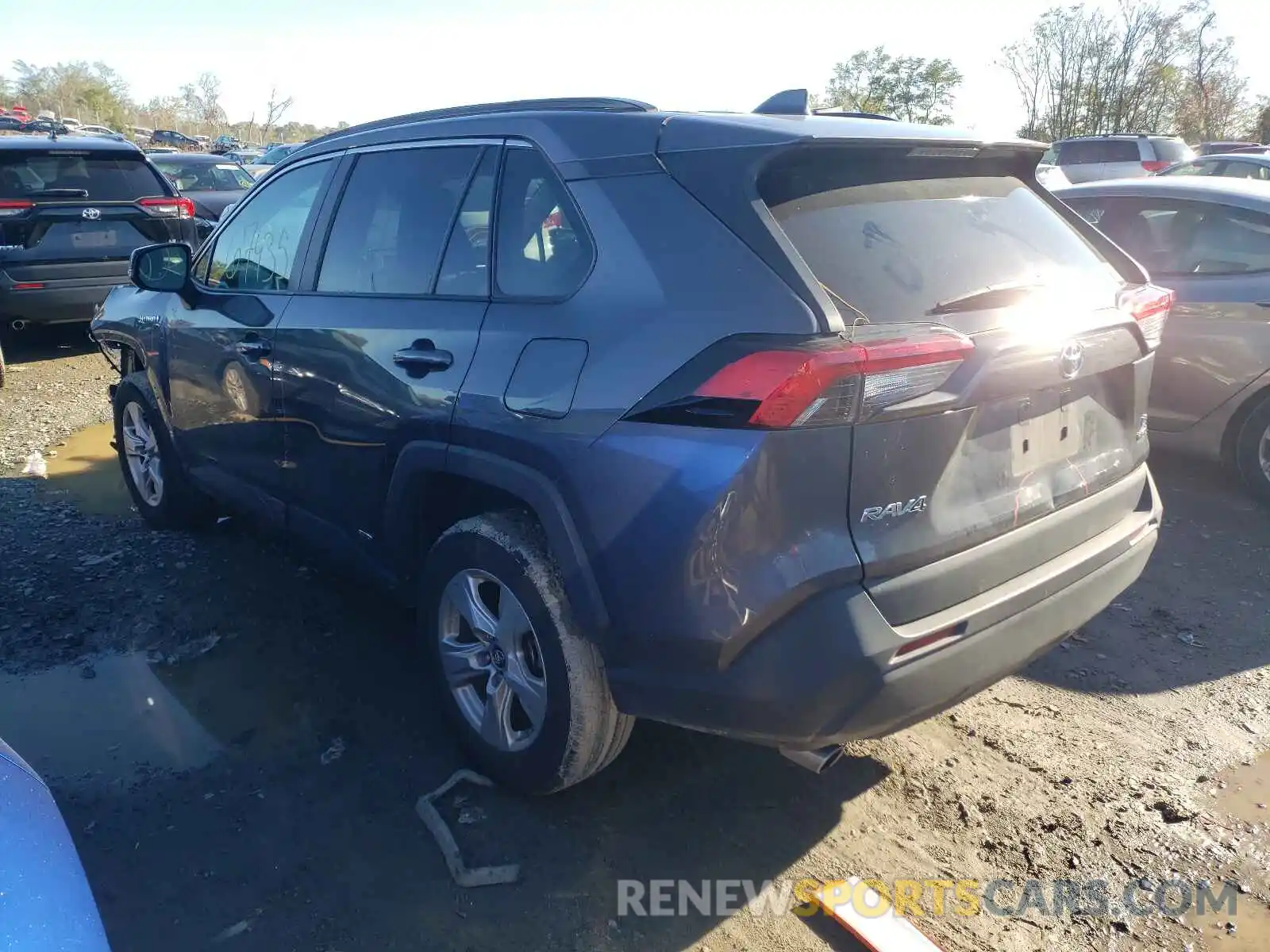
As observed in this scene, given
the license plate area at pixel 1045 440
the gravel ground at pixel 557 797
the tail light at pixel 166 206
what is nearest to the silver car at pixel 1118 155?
the tail light at pixel 166 206

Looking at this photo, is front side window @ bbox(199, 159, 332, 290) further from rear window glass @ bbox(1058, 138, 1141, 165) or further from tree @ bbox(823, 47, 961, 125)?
tree @ bbox(823, 47, 961, 125)

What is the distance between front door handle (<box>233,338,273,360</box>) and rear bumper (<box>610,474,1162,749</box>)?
2.04m

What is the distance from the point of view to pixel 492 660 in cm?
283

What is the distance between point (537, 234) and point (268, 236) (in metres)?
1.71

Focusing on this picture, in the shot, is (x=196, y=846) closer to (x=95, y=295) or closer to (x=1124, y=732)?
(x=1124, y=732)

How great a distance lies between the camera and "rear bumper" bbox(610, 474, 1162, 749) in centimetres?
211

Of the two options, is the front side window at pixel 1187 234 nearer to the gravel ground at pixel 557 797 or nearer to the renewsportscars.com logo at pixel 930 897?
the gravel ground at pixel 557 797

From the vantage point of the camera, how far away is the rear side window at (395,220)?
3.05 m

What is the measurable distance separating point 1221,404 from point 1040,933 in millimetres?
3705

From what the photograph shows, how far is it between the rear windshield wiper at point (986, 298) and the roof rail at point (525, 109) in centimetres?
95

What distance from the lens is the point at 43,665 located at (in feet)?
12.1

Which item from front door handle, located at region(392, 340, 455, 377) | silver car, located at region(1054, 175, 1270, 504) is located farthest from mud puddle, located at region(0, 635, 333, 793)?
silver car, located at region(1054, 175, 1270, 504)

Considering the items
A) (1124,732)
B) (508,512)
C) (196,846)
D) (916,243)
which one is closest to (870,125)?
(916,243)

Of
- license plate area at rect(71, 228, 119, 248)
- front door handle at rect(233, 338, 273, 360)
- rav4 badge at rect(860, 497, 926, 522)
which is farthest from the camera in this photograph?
license plate area at rect(71, 228, 119, 248)
